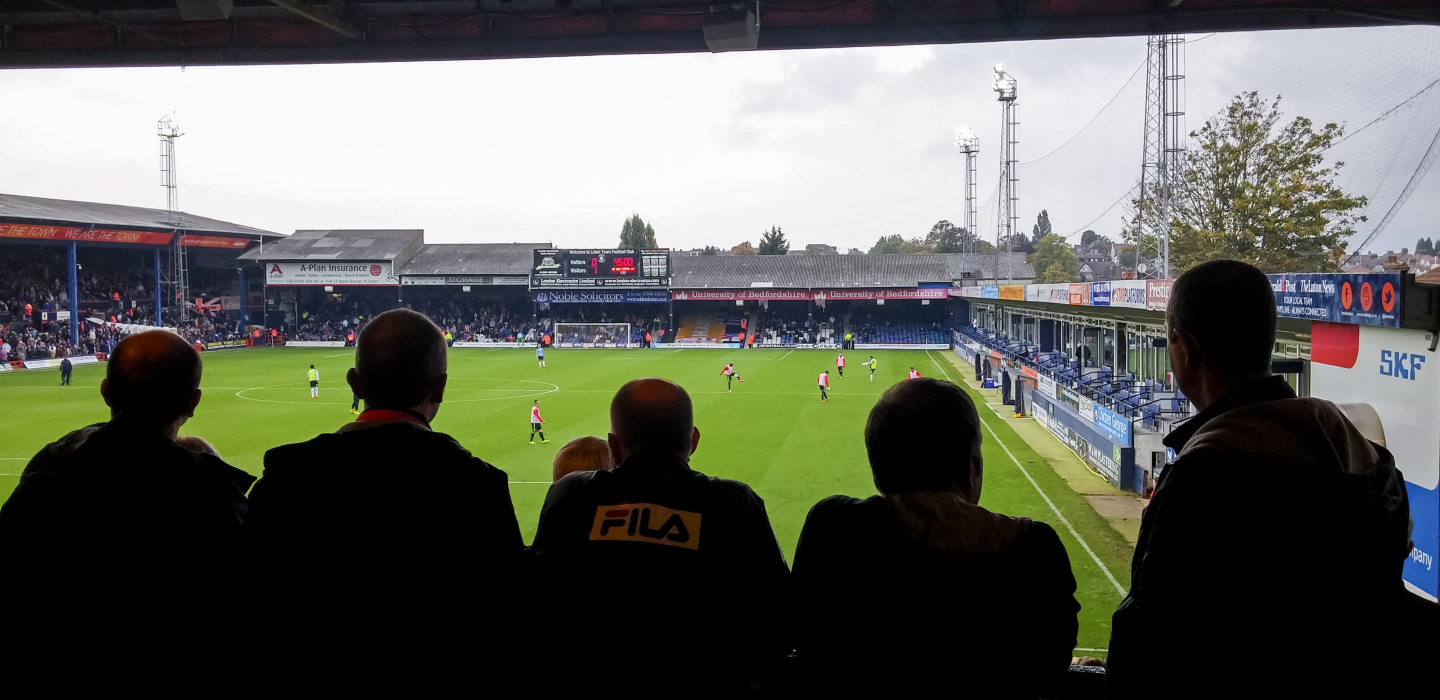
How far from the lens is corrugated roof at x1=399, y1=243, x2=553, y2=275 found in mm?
56500

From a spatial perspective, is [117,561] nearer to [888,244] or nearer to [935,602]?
[935,602]

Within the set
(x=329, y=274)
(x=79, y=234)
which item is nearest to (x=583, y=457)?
(x=79, y=234)

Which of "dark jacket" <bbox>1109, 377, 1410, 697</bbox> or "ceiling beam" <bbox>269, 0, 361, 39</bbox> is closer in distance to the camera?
"dark jacket" <bbox>1109, 377, 1410, 697</bbox>

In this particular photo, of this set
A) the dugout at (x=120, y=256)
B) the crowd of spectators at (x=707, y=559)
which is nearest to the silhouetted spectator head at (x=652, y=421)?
the crowd of spectators at (x=707, y=559)

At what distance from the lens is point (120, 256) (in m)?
51.1

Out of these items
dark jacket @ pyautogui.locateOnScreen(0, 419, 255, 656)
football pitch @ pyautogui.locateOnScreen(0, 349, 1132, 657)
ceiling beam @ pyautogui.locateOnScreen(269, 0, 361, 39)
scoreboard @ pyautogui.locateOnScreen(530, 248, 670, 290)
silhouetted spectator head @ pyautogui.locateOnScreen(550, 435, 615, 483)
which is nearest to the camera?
dark jacket @ pyautogui.locateOnScreen(0, 419, 255, 656)

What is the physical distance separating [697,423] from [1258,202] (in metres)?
18.3

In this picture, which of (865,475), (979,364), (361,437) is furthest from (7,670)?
(979,364)

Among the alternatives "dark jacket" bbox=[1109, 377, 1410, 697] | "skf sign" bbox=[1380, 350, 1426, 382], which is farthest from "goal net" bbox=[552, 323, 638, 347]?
"dark jacket" bbox=[1109, 377, 1410, 697]

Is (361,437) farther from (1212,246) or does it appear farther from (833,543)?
(1212,246)

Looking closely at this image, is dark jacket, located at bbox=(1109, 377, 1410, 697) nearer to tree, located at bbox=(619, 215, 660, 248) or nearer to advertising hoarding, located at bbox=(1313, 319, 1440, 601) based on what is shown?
advertising hoarding, located at bbox=(1313, 319, 1440, 601)

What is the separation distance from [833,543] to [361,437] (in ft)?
3.90

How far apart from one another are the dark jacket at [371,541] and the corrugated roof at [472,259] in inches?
2181

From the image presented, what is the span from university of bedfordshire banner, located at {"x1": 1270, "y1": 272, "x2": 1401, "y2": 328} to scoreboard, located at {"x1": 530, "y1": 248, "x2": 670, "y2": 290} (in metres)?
45.9
